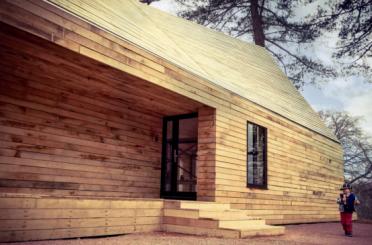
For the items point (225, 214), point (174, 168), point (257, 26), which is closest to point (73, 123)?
point (174, 168)

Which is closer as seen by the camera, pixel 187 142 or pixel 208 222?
pixel 208 222

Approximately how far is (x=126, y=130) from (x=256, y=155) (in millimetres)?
3611

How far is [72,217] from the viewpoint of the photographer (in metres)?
5.91

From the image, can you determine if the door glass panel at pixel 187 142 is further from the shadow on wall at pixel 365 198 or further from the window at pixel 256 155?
the shadow on wall at pixel 365 198

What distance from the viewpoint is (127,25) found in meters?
8.22

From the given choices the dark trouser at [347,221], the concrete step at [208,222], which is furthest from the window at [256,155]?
the concrete step at [208,222]

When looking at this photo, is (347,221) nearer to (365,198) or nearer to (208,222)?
(208,222)

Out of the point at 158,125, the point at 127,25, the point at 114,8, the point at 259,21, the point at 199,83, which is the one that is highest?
the point at 259,21

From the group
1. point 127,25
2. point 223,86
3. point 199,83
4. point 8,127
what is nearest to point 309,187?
point 223,86

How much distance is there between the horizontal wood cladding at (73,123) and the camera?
6781mm

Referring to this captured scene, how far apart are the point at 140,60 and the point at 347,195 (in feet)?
18.4

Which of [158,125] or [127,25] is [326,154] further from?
[127,25]

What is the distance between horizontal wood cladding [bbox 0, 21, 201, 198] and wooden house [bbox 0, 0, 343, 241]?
0.02 meters

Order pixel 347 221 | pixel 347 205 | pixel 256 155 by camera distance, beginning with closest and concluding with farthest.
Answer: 1. pixel 347 205
2. pixel 347 221
3. pixel 256 155
